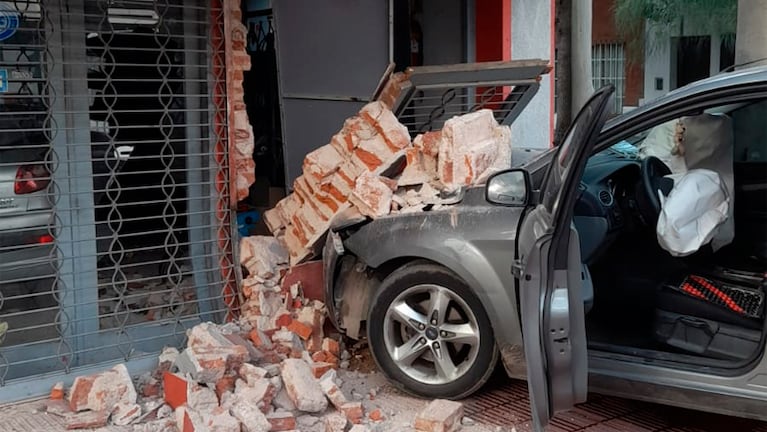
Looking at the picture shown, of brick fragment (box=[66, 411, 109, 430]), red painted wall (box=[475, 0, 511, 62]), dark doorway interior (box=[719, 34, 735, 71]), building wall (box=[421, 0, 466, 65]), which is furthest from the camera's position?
dark doorway interior (box=[719, 34, 735, 71])

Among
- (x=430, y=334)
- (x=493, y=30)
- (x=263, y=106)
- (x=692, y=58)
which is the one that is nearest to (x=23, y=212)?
(x=430, y=334)

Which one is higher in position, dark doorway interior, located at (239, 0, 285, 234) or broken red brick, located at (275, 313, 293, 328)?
dark doorway interior, located at (239, 0, 285, 234)

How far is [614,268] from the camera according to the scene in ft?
15.4

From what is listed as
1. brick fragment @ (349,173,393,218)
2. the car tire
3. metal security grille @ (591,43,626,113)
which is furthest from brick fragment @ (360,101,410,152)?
metal security grille @ (591,43,626,113)

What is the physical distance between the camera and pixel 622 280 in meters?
4.69

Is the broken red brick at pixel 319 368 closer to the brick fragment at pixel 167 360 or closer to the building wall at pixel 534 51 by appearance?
the brick fragment at pixel 167 360

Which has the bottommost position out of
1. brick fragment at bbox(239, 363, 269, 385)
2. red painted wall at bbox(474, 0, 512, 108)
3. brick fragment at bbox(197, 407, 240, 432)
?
brick fragment at bbox(197, 407, 240, 432)

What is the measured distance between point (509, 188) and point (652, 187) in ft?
3.13

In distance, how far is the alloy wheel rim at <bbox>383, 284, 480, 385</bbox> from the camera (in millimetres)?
4520

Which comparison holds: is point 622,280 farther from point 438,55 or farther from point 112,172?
point 438,55

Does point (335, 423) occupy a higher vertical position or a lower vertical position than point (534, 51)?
lower

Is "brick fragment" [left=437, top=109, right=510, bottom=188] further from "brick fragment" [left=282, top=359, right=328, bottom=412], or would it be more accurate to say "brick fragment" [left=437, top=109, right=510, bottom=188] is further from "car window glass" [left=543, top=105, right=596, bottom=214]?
"brick fragment" [left=282, top=359, right=328, bottom=412]

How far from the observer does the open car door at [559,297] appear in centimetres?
336

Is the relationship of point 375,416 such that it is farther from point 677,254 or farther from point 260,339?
point 677,254
